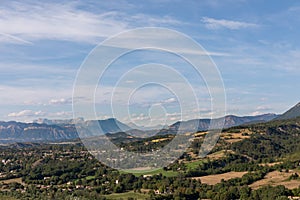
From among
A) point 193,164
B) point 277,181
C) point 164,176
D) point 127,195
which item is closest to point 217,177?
point 164,176

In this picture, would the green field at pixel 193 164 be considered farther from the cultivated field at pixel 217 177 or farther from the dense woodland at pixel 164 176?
the cultivated field at pixel 217 177

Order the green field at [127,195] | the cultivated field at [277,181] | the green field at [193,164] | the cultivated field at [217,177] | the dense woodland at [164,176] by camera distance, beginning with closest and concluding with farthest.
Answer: the dense woodland at [164,176] < the green field at [127,195] < the cultivated field at [277,181] < the cultivated field at [217,177] < the green field at [193,164]

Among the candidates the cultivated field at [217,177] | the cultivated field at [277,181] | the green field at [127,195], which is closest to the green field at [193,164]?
the cultivated field at [217,177]

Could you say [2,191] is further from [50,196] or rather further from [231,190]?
[231,190]

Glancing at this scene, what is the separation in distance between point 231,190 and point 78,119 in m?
34.6

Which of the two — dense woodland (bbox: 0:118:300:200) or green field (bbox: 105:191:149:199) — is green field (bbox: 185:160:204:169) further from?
green field (bbox: 105:191:149:199)

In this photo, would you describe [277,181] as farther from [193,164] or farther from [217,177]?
[193,164]

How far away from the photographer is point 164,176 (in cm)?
5278

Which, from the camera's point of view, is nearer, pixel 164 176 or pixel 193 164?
pixel 164 176

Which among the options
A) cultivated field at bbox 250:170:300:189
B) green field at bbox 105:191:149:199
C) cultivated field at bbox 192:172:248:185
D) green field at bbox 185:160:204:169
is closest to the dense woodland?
→ green field at bbox 185:160:204:169

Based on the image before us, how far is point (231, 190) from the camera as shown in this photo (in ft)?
132

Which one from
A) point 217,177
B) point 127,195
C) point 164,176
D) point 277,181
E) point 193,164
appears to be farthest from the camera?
point 193,164

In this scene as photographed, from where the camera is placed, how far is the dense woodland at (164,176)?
40.9m

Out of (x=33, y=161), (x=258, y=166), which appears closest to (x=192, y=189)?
(x=258, y=166)
